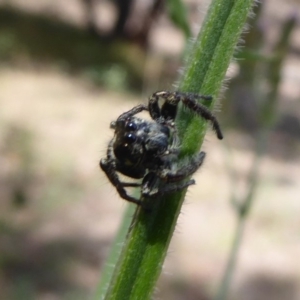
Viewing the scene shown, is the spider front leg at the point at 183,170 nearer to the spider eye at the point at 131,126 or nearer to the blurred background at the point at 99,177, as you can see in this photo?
the spider eye at the point at 131,126

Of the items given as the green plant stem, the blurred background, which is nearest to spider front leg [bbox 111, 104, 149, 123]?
the green plant stem

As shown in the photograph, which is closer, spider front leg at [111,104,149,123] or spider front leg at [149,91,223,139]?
spider front leg at [149,91,223,139]

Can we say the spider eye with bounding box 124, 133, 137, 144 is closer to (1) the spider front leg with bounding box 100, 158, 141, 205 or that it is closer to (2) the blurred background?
(1) the spider front leg with bounding box 100, 158, 141, 205

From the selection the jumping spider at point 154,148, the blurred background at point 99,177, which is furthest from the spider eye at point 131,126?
the blurred background at point 99,177

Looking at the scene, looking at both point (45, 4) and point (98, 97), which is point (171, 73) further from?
point (45, 4)

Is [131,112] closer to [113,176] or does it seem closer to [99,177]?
[113,176]
